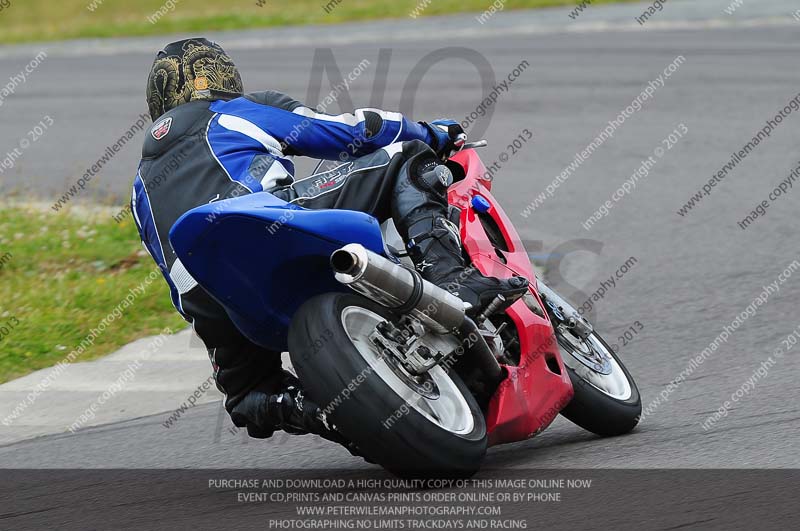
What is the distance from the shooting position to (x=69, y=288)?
829 centimetres

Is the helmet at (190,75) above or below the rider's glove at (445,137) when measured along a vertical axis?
below

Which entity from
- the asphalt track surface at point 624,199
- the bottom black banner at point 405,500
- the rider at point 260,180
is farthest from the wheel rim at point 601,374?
the bottom black banner at point 405,500

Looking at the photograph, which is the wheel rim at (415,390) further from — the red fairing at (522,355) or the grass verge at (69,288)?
the grass verge at (69,288)

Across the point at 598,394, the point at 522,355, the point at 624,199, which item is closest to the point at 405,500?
the point at 522,355

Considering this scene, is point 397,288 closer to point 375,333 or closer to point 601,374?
point 375,333

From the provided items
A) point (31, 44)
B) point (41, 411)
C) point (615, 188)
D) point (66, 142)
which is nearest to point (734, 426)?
point (41, 411)

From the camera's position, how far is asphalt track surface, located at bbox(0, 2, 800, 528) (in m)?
5.17

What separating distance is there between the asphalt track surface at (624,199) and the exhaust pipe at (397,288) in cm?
68

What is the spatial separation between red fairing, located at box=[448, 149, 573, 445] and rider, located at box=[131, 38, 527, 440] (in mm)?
185

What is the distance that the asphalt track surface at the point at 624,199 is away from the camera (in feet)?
17.0

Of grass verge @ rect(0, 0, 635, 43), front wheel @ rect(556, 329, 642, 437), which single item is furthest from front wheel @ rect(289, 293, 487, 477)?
grass verge @ rect(0, 0, 635, 43)

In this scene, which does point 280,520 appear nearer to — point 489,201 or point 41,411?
point 489,201

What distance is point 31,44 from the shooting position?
22453mm

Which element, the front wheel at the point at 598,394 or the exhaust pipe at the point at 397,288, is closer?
the exhaust pipe at the point at 397,288
